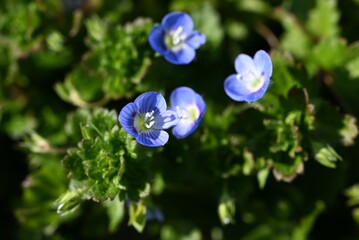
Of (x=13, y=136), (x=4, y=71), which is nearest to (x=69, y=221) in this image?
(x=13, y=136)

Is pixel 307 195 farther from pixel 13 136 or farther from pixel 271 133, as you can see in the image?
pixel 13 136

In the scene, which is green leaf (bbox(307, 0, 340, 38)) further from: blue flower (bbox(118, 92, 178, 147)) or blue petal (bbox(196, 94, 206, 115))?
blue flower (bbox(118, 92, 178, 147))

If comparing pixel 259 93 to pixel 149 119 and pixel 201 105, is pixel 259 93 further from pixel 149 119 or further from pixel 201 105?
pixel 149 119

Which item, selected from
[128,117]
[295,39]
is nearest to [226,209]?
[128,117]

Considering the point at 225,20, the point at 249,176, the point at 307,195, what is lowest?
the point at 307,195

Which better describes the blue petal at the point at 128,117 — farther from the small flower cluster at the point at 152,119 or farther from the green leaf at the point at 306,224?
the green leaf at the point at 306,224

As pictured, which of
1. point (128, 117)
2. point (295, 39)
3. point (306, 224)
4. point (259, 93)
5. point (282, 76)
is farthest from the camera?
point (295, 39)

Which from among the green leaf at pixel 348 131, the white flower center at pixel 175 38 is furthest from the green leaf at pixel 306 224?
the white flower center at pixel 175 38
